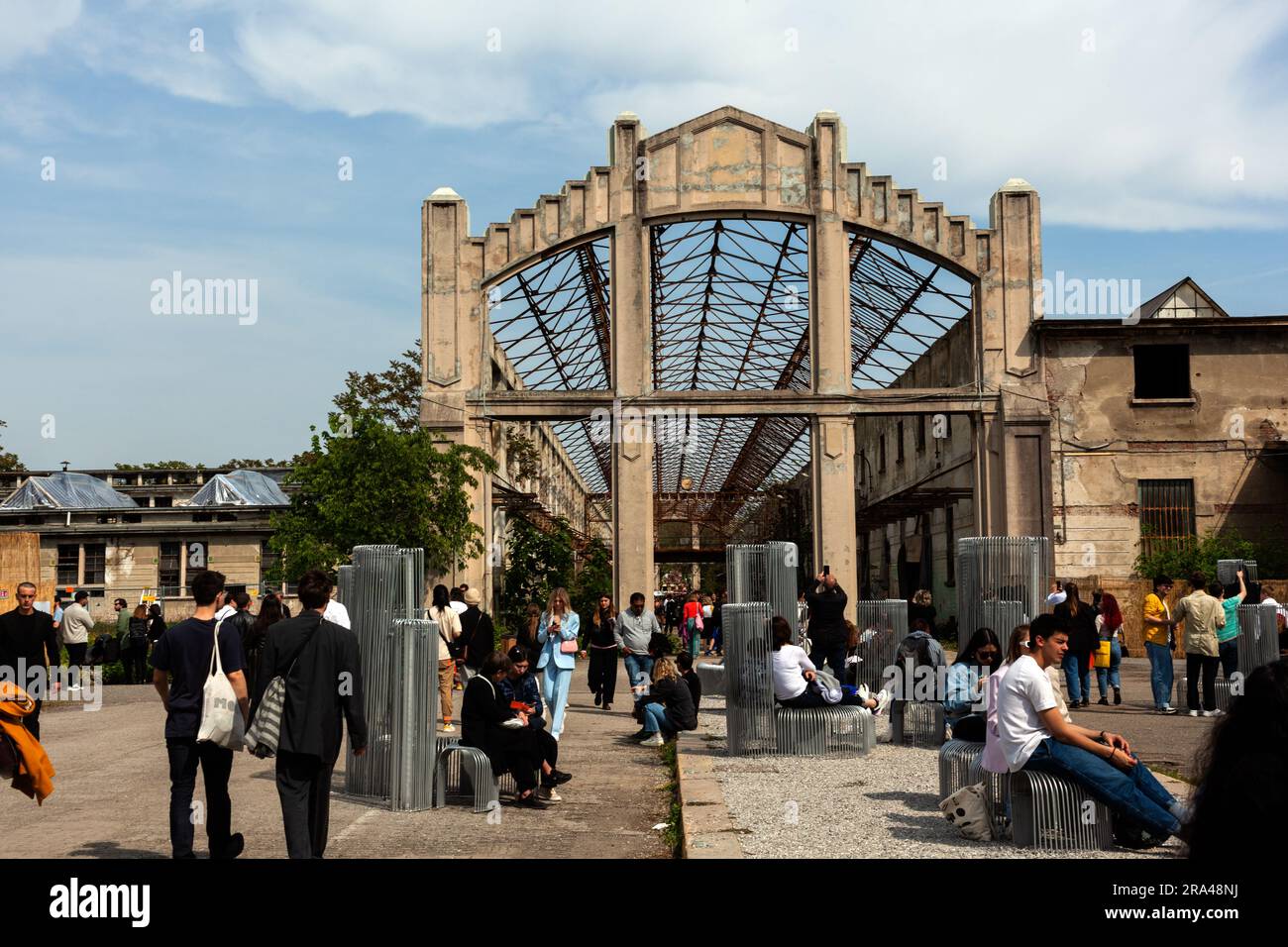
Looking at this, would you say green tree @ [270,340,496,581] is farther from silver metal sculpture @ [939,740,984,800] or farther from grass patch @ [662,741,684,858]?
silver metal sculpture @ [939,740,984,800]

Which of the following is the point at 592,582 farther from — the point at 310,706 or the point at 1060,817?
the point at 310,706

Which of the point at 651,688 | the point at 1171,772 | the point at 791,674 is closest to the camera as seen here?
the point at 1171,772

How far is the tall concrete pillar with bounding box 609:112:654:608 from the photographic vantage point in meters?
28.9

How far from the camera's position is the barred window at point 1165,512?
29016 mm

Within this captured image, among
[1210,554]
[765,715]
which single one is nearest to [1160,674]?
[765,715]

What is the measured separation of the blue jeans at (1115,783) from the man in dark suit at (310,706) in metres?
4.23

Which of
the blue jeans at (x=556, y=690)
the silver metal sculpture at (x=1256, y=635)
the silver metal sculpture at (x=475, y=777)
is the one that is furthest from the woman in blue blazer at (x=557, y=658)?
the silver metal sculpture at (x=1256, y=635)

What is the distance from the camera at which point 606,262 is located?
31.3 meters

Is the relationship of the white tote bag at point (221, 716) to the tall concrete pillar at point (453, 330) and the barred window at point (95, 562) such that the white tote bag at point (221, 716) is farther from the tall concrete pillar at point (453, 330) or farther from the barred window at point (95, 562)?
the barred window at point (95, 562)

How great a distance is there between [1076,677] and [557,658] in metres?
7.49

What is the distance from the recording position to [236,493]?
47.0 metres
